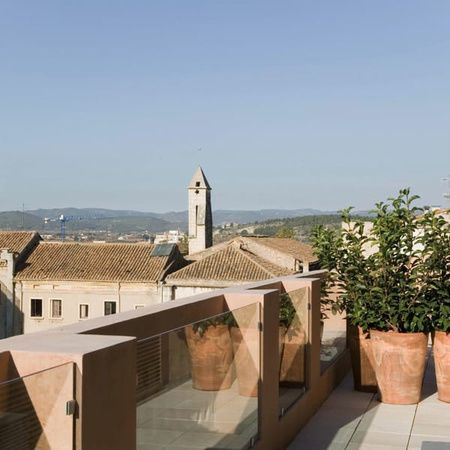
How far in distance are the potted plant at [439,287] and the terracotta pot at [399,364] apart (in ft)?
0.61

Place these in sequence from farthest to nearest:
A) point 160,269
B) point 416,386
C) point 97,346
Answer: point 160,269 < point 416,386 < point 97,346

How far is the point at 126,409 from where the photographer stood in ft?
9.46

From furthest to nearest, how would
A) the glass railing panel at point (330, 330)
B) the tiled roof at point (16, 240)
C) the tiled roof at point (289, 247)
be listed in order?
1. the tiled roof at point (289, 247)
2. the tiled roof at point (16, 240)
3. the glass railing panel at point (330, 330)

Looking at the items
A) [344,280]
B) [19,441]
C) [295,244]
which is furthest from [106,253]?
[19,441]

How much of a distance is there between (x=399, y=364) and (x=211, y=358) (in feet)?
10.1

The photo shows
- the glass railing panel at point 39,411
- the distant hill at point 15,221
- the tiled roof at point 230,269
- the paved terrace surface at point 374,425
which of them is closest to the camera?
the glass railing panel at point 39,411

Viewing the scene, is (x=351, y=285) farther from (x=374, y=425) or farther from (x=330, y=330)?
(x=374, y=425)

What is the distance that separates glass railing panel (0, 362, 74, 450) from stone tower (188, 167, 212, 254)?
55913 mm

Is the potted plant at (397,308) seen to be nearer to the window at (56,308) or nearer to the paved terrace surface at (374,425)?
the paved terrace surface at (374,425)

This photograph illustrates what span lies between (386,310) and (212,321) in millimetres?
2964

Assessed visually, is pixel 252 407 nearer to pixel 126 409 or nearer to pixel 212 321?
pixel 212 321

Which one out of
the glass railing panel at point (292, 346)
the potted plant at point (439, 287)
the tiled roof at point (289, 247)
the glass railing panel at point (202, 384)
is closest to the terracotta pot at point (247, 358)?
the glass railing panel at point (202, 384)

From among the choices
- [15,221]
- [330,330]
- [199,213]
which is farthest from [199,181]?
[15,221]

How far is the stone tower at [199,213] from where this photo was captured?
60.4 meters
